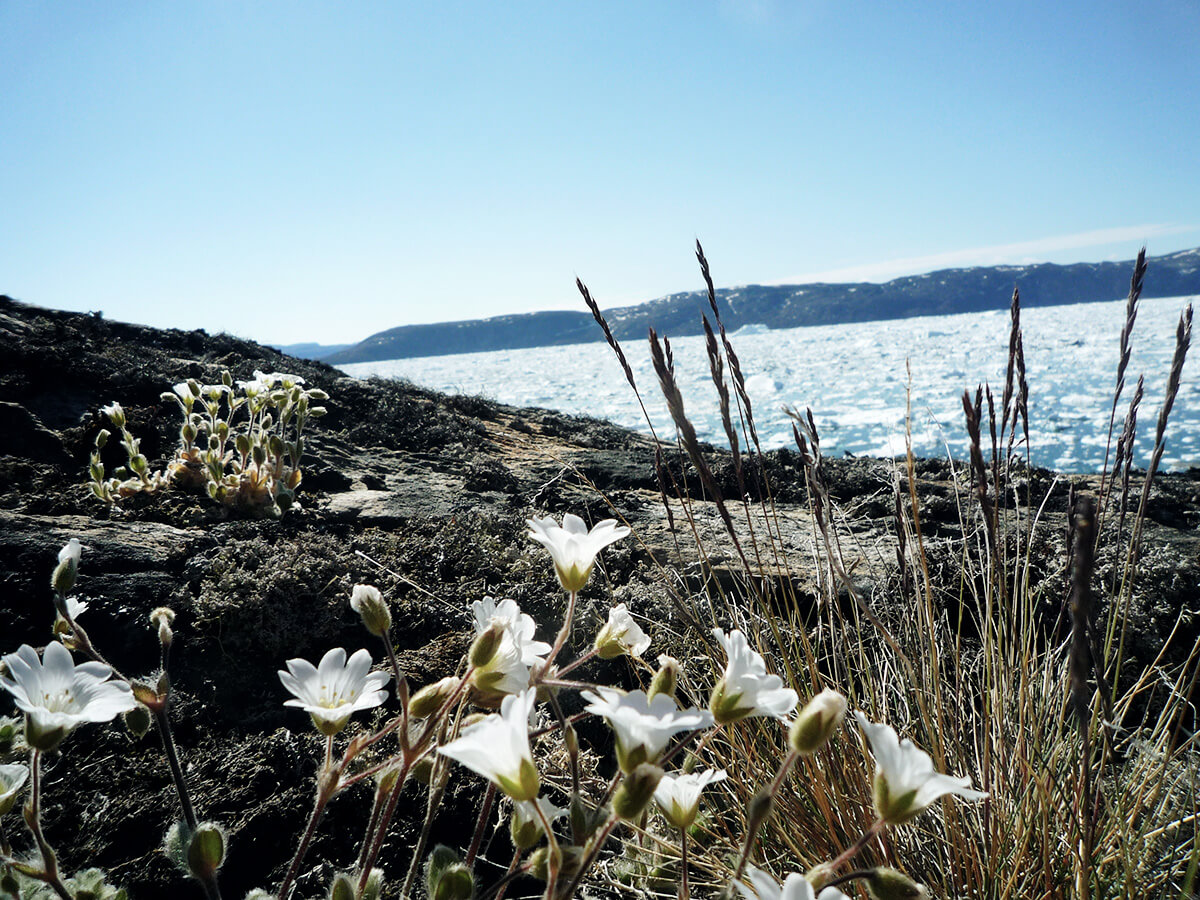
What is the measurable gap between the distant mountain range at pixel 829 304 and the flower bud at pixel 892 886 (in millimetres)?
90409

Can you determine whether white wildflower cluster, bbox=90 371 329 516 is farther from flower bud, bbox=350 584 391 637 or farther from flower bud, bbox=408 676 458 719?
flower bud, bbox=408 676 458 719

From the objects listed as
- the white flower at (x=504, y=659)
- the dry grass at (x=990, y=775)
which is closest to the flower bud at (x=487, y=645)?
the white flower at (x=504, y=659)

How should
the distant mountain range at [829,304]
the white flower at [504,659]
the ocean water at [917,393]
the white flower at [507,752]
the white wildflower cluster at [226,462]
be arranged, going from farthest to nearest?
1. the distant mountain range at [829,304]
2. the ocean water at [917,393]
3. the white wildflower cluster at [226,462]
4. the white flower at [504,659]
5. the white flower at [507,752]

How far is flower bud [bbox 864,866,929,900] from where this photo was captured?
70 cm

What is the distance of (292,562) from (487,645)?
65.8 inches

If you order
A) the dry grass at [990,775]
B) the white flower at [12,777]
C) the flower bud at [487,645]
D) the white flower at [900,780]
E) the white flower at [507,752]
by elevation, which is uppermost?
the flower bud at [487,645]

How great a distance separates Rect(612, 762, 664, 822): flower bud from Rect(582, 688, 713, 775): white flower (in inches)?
0.8

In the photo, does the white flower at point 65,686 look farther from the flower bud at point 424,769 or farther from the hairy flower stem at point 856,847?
the hairy flower stem at point 856,847

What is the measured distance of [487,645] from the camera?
802 millimetres

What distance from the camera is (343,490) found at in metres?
3.30

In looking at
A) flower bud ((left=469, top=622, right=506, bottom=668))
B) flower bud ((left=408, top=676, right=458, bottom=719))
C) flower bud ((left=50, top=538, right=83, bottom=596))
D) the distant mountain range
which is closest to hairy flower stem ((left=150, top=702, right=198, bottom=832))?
flower bud ((left=50, top=538, right=83, bottom=596))

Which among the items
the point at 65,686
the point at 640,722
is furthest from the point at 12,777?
the point at 640,722

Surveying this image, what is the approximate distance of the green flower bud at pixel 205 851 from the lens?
86cm

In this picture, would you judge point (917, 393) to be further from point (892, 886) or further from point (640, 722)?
point (640, 722)
